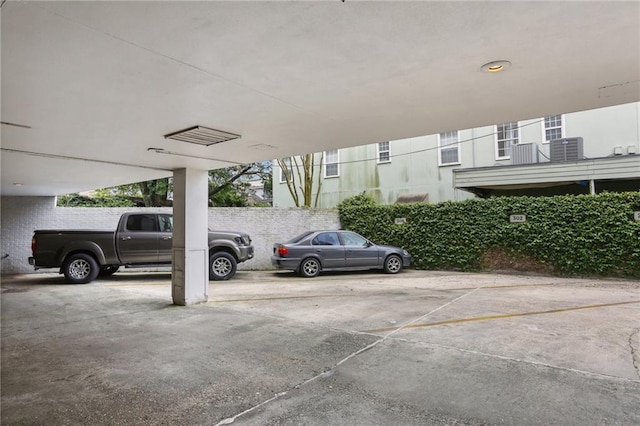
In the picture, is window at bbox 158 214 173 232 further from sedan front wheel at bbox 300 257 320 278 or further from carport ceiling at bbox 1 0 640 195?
carport ceiling at bbox 1 0 640 195

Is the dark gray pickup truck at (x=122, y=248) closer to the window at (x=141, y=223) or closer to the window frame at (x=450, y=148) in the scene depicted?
the window at (x=141, y=223)

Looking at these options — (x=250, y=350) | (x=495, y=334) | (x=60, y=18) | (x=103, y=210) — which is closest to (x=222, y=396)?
(x=250, y=350)

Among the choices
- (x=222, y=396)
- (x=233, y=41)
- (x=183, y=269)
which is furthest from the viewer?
(x=183, y=269)

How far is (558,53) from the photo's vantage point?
9.98 feet

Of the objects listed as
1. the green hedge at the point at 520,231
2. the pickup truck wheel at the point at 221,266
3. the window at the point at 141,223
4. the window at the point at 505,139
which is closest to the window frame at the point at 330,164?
the green hedge at the point at 520,231

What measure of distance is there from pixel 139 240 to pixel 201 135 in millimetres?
6624

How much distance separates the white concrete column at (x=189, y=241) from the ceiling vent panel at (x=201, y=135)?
229cm

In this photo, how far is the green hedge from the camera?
10586 mm

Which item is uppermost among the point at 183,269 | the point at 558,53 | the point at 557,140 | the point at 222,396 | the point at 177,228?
the point at 557,140

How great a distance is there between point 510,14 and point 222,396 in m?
3.64

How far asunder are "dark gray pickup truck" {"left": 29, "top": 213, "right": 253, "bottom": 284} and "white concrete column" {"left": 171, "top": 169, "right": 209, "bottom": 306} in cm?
328

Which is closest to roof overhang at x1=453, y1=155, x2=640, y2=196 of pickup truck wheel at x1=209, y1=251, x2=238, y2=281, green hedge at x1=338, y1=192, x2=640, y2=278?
green hedge at x1=338, y1=192, x2=640, y2=278

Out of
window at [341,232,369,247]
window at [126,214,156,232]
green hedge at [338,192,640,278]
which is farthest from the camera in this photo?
window at [341,232,369,247]

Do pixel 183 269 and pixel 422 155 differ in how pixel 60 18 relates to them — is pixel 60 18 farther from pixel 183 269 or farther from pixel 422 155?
pixel 422 155
